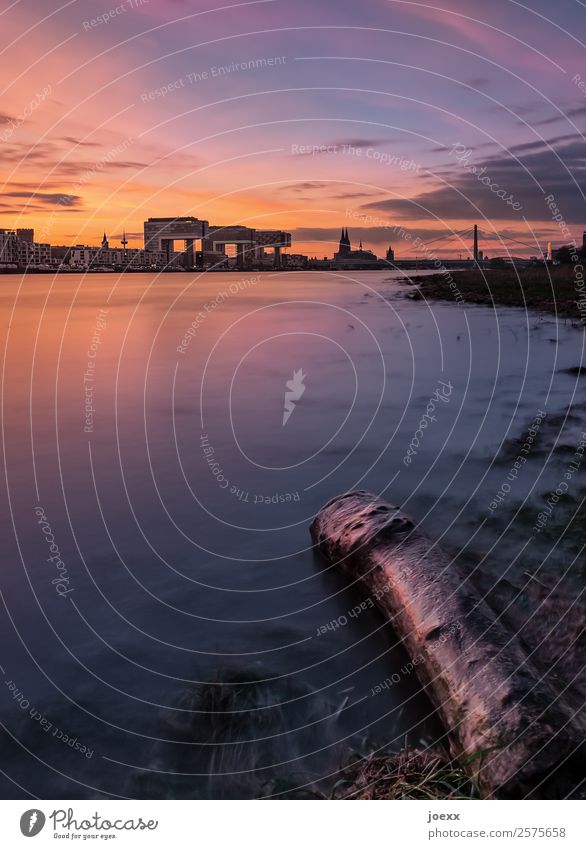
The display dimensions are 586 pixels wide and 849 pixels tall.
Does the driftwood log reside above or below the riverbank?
below

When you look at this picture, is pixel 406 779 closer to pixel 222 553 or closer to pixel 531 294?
pixel 222 553

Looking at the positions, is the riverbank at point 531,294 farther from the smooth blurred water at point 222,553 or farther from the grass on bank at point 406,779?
the grass on bank at point 406,779

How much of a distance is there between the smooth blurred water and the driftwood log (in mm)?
322

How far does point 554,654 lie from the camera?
597 cm

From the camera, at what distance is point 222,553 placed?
28.5 ft

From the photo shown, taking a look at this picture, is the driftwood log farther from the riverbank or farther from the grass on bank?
the riverbank

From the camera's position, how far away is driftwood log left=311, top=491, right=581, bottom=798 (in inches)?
178

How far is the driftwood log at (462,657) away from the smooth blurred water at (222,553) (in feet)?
1.06

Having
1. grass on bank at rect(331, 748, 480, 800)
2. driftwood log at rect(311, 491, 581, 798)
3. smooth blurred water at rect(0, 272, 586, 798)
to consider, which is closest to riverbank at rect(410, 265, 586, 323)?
smooth blurred water at rect(0, 272, 586, 798)

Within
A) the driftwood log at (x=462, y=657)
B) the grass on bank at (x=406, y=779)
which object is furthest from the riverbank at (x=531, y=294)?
the grass on bank at (x=406, y=779)

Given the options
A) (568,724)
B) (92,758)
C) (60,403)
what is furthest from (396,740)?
(60,403)

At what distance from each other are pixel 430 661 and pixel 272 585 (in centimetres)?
249

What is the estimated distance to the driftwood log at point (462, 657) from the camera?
4523 mm

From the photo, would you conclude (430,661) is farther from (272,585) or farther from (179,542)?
(179,542)
